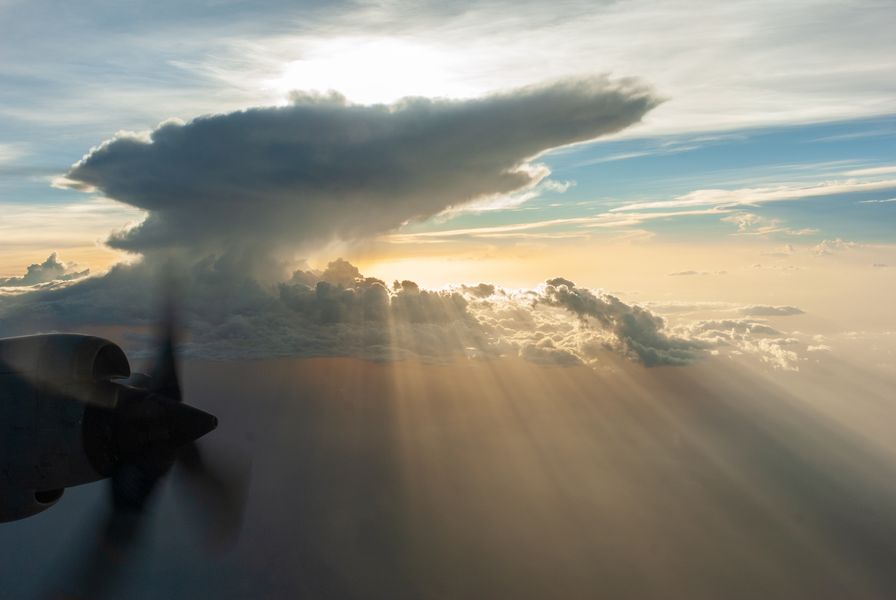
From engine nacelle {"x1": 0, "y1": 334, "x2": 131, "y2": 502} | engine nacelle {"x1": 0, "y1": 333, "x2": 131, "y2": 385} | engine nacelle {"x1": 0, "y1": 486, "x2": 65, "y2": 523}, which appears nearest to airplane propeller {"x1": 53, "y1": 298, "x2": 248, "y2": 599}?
engine nacelle {"x1": 0, "y1": 334, "x2": 131, "y2": 502}

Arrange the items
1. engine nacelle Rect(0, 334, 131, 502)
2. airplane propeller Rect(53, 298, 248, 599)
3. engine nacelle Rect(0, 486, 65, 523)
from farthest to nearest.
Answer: airplane propeller Rect(53, 298, 248, 599), engine nacelle Rect(0, 486, 65, 523), engine nacelle Rect(0, 334, 131, 502)

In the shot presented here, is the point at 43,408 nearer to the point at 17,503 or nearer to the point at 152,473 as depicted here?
the point at 17,503

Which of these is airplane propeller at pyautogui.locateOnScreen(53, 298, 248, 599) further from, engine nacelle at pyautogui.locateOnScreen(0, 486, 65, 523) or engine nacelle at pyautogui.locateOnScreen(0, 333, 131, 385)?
engine nacelle at pyautogui.locateOnScreen(0, 486, 65, 523)

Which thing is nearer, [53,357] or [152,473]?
[53,357]

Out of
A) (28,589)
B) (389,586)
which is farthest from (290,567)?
(28,589)

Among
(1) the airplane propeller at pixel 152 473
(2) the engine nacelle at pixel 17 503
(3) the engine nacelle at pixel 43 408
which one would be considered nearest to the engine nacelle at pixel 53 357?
(3) the engine nacelle at pixel 43 408

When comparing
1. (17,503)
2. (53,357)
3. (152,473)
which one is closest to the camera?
(53,357)

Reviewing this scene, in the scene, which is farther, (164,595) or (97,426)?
(164,595)

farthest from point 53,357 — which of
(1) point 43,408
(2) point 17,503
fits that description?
(2) point 17,503

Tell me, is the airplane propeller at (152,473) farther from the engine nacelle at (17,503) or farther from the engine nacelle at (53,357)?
the engine nacelle at (17,503)

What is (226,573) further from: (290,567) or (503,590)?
(503,590)

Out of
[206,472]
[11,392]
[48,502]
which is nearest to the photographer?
[11,392]
